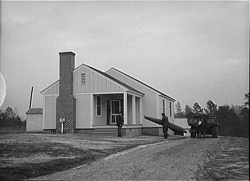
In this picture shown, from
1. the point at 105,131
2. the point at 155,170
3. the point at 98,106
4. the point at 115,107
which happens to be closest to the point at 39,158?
the point at 155,170

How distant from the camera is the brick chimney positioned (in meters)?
24.0

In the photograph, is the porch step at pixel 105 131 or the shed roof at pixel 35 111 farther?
the shed roof at pixel 35 111


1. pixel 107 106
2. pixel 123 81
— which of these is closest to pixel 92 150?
pixel 107 106

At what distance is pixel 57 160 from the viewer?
984 cm

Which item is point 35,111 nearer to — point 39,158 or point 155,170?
point 39,158

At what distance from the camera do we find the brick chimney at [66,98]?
24.0 m

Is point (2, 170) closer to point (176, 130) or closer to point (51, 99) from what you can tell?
point (51, 99)

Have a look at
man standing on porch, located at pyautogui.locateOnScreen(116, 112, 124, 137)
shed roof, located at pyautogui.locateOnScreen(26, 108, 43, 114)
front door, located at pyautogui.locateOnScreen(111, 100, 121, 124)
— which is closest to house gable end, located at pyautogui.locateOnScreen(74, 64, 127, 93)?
man standing on porch, located at pyautogui.locateOnScreen(116, 112, 124, 137)

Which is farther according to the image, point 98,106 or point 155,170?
point 98,106

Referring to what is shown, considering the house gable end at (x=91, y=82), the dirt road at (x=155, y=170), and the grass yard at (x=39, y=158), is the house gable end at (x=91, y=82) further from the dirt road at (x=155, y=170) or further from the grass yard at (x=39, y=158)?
the dirt road at (x=155, y=170)

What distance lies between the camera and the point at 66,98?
79.4 ft

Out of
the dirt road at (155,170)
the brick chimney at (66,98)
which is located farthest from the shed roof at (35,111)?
the dirt road at (155,170)

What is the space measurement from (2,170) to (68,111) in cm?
1616

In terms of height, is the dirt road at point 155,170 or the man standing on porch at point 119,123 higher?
the man standing on porch at point 119,123
